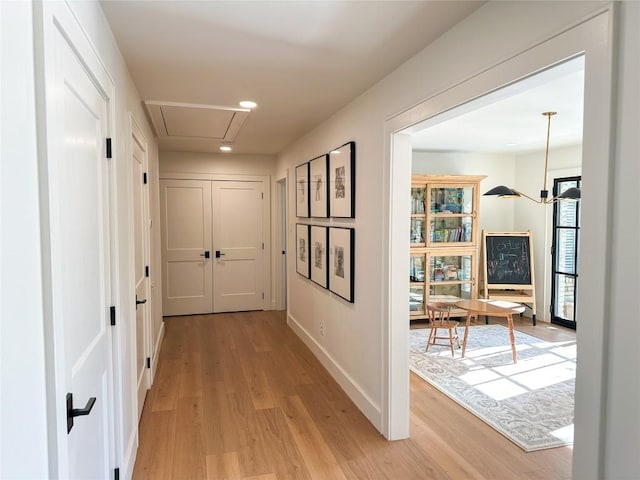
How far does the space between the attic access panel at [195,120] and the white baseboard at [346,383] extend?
2.33 metres

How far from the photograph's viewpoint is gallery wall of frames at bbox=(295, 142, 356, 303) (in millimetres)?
3299

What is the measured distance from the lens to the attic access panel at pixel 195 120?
3.34m

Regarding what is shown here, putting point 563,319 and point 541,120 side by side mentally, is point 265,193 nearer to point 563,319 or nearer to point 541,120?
point 541,120

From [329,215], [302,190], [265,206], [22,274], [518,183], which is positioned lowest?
[22,274]

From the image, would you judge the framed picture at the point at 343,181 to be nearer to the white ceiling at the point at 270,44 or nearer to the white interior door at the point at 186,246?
the white ceiling at the point at 270,44

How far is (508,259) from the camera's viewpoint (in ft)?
19.6

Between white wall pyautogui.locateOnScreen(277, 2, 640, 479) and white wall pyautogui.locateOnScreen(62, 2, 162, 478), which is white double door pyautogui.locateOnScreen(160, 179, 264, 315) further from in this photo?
white wall pyautogui.locateOnScreen(62, 2, 162, 478)

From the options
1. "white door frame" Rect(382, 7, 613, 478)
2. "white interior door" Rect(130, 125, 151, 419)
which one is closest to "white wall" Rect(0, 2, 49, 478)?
"white door frame" Rect(382, 7, 613, 478)

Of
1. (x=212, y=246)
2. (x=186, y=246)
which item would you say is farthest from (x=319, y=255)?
(x=186, y=246)

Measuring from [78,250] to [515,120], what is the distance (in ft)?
13.3

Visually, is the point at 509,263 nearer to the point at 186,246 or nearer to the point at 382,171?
the point at 382,171

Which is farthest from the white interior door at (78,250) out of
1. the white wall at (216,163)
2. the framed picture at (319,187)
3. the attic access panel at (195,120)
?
the white wall at (216,163)

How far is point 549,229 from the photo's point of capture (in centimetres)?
584

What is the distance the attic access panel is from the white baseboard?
7.64 ft
